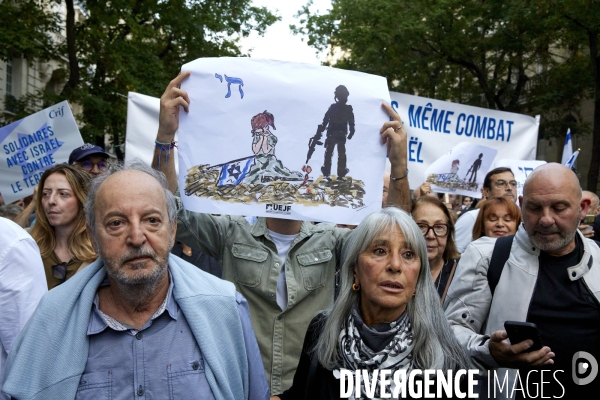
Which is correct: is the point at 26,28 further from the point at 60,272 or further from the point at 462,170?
the point at 60,272

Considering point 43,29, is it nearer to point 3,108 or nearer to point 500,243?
point 3,108

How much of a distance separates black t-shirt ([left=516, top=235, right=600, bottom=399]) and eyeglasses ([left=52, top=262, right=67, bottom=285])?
250cm

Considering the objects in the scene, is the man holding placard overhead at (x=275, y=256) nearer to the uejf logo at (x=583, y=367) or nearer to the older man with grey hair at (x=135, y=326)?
the older man with grey hair at (x=135, y=326)

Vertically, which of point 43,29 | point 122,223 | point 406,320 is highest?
point 43,29

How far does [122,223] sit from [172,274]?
27 cm

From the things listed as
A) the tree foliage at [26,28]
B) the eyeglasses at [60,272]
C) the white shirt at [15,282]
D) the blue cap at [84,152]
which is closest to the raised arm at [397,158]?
the white shirt at [15,282]

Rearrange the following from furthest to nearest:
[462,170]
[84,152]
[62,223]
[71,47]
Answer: [71,47], [462,170], [84,152], [62,223]

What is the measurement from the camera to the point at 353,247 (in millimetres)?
3098

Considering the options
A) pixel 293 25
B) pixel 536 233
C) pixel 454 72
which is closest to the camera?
pixel 536 233

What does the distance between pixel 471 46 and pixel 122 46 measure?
9.87m

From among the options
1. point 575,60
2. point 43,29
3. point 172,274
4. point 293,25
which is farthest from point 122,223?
point 293,25

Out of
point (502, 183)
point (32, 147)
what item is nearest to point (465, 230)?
point (502, 183)

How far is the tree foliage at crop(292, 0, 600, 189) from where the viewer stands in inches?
740

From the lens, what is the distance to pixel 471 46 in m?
20.4
